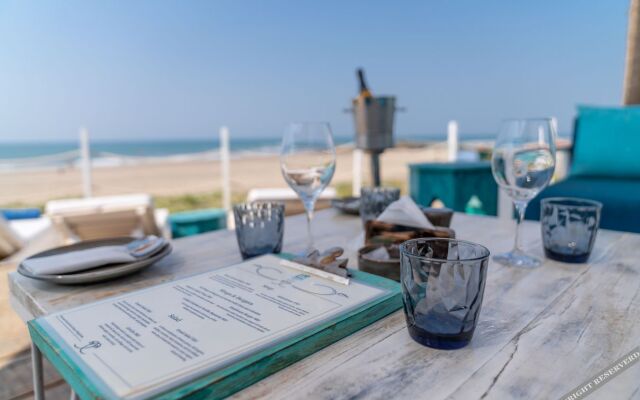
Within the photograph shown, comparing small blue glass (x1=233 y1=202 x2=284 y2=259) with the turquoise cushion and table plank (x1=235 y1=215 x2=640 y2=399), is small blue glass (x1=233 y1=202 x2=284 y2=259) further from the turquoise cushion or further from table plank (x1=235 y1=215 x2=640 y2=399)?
the turquoise cushion

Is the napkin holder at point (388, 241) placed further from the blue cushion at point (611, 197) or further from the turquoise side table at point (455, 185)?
the turquoise side table at point (455, 185)

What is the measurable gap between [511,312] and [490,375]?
0.56ft

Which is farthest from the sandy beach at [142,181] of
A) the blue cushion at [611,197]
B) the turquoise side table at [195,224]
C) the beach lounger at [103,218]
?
the blue cushion at [611,197]

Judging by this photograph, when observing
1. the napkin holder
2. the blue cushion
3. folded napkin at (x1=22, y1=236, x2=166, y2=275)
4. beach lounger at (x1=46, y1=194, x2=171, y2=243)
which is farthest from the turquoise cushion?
beach lounger at (x1=46, y1=194, x2=171, y2=243)

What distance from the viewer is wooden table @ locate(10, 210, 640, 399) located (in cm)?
31

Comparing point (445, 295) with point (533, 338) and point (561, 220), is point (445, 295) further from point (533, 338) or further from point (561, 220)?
point (561, 220)

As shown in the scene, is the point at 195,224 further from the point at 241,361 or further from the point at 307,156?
the point at 241,361

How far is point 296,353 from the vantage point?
36cm

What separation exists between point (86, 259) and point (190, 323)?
13.9 inches

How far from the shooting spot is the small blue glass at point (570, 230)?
26.5 inches

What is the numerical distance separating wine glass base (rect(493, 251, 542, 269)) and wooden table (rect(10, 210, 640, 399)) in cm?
2

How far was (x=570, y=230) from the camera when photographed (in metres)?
0.69

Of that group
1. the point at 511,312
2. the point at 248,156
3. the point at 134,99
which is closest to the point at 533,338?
the point at 511,312

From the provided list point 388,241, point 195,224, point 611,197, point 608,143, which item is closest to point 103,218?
point 195,224
